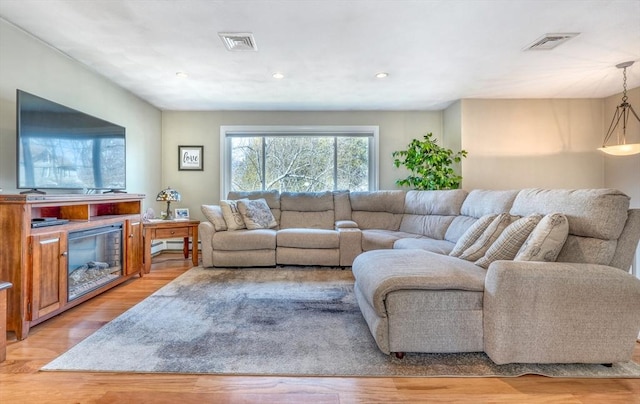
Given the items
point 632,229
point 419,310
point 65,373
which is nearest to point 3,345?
point 65,373

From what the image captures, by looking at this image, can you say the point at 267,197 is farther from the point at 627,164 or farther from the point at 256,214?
the point at 627,164

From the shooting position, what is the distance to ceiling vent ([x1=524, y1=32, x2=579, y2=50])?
8.33 feet

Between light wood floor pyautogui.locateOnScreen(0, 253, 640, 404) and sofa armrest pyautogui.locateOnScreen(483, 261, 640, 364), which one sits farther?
sofa armrest pyautogui.locateOnScreen(483, 261, 640, 364)

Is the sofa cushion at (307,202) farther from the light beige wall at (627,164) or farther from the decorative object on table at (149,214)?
the light beige wall at (627,164)

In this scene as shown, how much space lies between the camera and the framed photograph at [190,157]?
4898 mm

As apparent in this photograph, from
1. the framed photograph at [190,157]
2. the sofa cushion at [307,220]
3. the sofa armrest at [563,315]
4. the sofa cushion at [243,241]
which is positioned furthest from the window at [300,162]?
the sofa armrest at [563,315]

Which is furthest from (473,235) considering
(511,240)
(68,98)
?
(68,98)

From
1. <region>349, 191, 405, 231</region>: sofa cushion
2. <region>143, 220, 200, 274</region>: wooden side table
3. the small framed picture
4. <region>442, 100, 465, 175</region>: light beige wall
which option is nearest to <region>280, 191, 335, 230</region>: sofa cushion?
<region>349, 191, 405, 231</region>: sofa cushion

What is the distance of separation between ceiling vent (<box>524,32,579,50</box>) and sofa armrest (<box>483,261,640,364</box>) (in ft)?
6.64

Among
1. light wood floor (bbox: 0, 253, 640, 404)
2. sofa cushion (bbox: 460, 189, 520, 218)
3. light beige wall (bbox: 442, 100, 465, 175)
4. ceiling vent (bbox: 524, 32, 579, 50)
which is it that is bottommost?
light wood floor (bbox: 0, 253, 640, 404)

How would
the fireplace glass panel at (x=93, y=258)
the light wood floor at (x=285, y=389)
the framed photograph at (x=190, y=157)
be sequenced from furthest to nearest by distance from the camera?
1. the framed photograph at (x=190, y=157)
2. the fireplace glass panel at (x=93, y=258)
3. the light wood floor at (x=285, y=389)

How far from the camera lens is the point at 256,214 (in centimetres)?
407

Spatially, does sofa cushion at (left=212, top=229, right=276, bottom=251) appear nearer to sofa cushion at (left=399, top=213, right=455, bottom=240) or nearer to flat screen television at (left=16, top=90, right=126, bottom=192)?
flat screen television at (left=16, top=90, right=126, bottom=192)

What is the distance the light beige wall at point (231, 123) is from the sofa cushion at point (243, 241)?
1528mm
